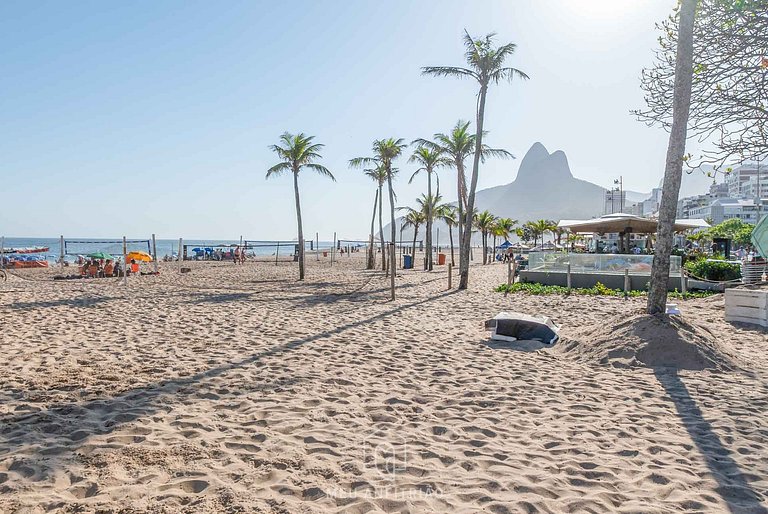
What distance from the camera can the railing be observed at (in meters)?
14.8

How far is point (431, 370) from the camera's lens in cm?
598

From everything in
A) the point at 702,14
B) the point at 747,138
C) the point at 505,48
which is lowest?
the point at 747,138

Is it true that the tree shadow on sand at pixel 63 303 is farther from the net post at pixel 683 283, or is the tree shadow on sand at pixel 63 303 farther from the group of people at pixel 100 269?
the net post at pixel 683 283

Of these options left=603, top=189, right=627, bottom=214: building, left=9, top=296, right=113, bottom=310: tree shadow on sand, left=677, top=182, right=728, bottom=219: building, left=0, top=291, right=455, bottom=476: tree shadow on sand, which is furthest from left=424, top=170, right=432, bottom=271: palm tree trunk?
left=677, top=182, right=728, bottom=219: building

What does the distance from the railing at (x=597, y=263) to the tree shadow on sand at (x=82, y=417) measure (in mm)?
12940

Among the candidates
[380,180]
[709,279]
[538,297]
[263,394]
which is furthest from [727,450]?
[380,180]

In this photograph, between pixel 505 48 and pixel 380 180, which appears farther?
pixel 380 180

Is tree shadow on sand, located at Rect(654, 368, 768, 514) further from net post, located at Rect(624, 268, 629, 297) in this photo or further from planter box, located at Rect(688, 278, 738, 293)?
planter box, located at Rect(688, 278, 738, 293)

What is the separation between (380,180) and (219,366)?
80.6 ft

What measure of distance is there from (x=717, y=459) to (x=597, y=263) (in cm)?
1291

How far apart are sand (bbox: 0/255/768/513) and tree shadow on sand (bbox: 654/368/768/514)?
0.02 meters

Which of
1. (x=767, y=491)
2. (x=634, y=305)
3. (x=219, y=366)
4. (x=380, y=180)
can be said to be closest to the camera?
(x=767, y=491)

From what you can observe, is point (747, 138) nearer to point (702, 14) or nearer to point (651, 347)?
point (702, 14)

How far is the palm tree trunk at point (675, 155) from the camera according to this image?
6688 mm
